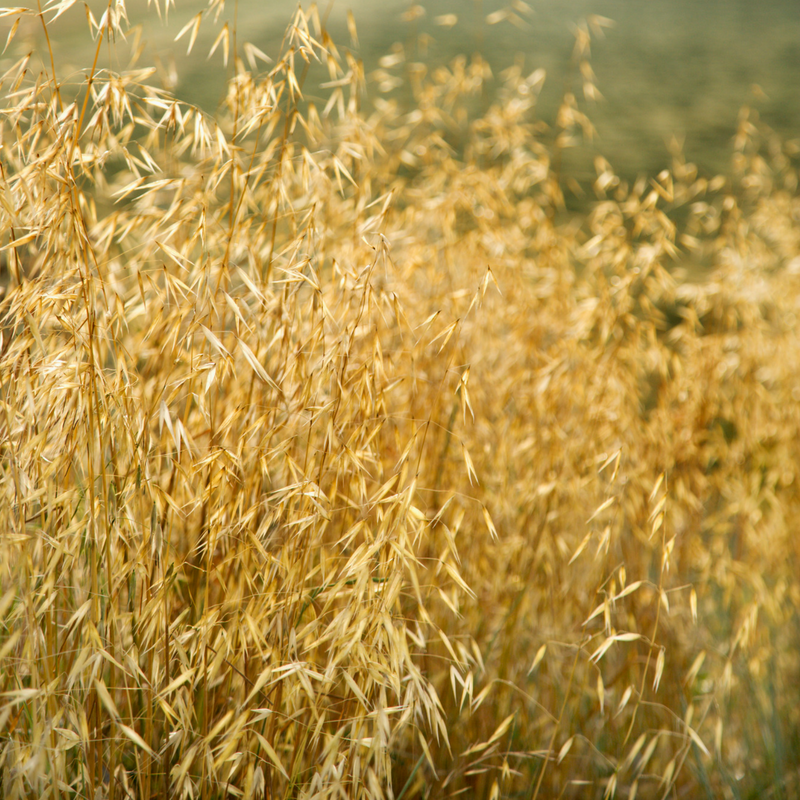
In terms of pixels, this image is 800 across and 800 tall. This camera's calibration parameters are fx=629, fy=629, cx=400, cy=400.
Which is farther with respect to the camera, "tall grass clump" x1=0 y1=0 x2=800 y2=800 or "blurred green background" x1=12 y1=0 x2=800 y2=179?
"blurred green background" x1=12 y1=0 x2=800 y2=179

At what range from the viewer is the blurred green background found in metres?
8.41

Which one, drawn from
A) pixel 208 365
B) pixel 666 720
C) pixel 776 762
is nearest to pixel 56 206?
pixel 208 365

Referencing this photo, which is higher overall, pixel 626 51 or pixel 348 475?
pixel 348 475

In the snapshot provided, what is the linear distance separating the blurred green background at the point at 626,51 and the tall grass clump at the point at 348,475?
6.18m

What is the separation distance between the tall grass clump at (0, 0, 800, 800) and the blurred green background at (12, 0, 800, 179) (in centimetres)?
618

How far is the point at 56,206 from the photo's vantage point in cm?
111

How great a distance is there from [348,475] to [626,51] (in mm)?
11782

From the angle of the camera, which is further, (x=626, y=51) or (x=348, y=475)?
(x=626, y=51)

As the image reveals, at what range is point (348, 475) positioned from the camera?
4.69 ft

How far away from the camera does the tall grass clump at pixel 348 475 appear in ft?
3.53

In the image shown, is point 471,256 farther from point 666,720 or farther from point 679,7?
point 679,7

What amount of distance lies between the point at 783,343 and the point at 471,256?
157 cm

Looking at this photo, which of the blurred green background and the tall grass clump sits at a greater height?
the tall grass clump

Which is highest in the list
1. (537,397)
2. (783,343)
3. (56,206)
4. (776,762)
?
(56,206)
